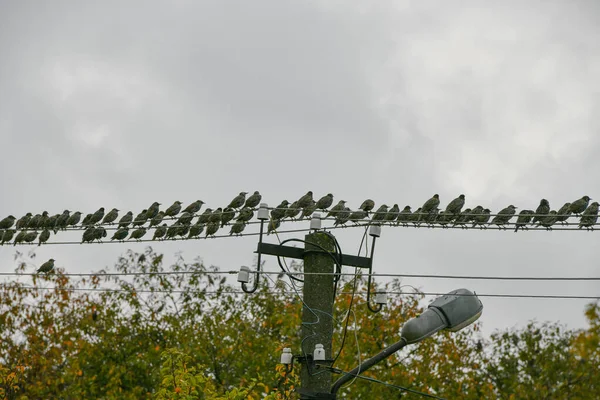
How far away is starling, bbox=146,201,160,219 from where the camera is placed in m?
17.3

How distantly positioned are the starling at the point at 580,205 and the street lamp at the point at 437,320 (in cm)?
750

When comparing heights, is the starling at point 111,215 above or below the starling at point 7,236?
above

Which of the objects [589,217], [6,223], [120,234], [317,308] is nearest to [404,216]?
[589,217]

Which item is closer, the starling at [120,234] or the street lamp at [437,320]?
the street lamp at [437,320]

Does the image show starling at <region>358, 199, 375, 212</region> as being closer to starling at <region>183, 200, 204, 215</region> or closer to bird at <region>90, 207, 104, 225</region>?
starling at <region>183, 200, 204, 215</region>

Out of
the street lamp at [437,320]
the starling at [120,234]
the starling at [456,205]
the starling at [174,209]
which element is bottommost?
the street lamp at [437,320]

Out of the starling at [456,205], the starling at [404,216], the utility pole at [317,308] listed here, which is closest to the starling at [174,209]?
the starling at [404,216]

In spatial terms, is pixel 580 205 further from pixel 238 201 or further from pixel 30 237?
pixel 30 237

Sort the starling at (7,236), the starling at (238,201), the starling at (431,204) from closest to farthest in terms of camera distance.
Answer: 1. the starling at (431,204)
2. the starling at (7,236)
3. the starling at (238,201)

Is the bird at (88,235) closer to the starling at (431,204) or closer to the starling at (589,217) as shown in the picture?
the starling at (431,204)

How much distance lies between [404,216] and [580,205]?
317 centimetres

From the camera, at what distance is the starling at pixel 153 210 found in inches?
683

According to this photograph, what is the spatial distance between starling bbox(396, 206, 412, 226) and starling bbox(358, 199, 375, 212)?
845 millimetres

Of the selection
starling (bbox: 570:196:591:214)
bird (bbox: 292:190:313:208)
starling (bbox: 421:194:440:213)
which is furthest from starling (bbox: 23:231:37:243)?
starling (bbox: 570:196:591:214)
